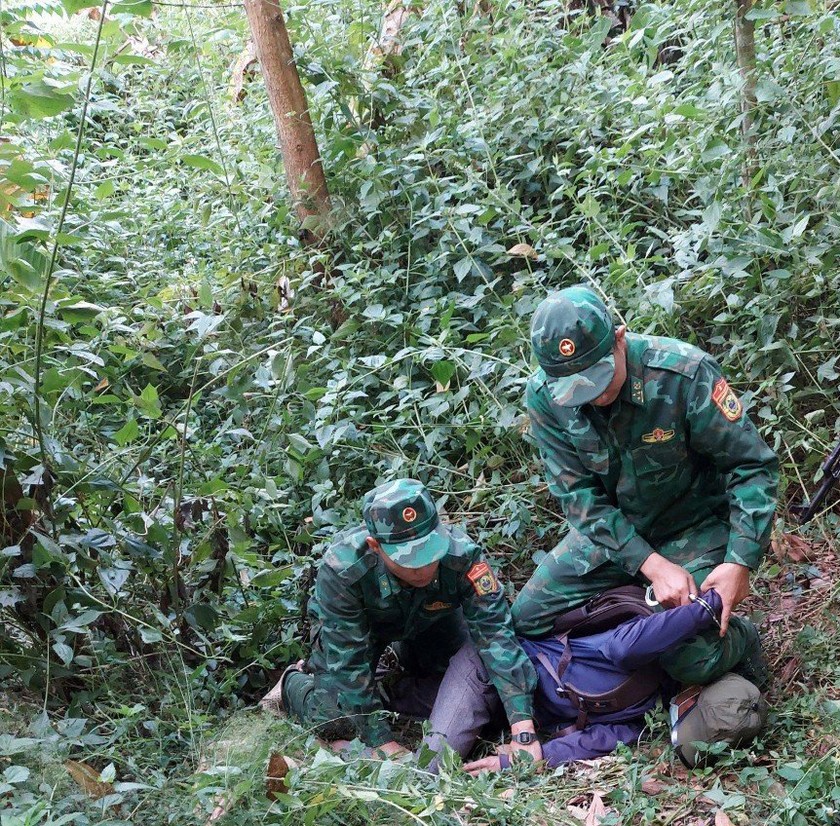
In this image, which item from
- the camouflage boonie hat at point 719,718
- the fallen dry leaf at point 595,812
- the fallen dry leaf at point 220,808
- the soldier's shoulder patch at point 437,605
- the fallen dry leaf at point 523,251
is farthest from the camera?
the fallen dry leaf at point 523,251

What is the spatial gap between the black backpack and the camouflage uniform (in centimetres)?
14

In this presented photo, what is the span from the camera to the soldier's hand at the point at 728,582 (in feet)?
10.4

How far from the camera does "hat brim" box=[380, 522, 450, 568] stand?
335cm

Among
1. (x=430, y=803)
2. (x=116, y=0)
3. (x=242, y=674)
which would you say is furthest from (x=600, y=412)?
(x=116, y=0)

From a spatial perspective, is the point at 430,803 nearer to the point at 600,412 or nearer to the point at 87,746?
the point at 87,746

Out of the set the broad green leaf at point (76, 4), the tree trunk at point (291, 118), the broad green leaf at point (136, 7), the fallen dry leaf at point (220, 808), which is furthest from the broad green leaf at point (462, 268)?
the fallen dry leaf at point (220, 808)

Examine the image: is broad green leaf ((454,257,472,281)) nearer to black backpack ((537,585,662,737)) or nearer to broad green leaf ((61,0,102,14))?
black backpack ((537,585,662,737))

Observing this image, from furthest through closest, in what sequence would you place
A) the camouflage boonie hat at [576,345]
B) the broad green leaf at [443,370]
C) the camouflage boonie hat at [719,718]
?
the broad green leaf at [443,370] → the camouflage boonie hat at [576,345] → the camouflage boonie hat at [719,718]

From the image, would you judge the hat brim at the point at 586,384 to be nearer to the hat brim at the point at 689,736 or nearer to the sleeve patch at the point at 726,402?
the sleeve patch at the point at 726,402

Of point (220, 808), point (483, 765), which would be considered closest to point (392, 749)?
point (483, 765)

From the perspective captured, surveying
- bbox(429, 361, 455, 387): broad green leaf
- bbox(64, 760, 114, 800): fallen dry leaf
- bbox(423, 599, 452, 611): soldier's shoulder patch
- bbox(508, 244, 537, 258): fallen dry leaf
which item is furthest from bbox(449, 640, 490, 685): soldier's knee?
bbox(508, 244, 537, 258): fallen dry leaf

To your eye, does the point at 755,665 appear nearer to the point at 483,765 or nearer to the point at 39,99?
the point at 483,765

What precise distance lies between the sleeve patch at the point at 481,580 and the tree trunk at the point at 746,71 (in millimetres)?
2193

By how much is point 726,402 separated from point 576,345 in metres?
0.58
